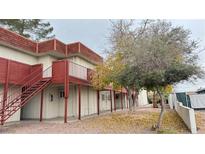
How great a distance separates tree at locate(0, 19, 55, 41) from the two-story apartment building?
838 centimetres

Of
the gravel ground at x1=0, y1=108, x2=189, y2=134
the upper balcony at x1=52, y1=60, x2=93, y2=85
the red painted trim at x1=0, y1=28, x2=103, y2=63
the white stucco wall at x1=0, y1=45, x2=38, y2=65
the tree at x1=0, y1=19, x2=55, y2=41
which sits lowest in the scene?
the gravel ground at x1=0, y1=108, x2=189, y2=134

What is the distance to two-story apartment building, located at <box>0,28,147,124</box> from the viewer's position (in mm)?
9930

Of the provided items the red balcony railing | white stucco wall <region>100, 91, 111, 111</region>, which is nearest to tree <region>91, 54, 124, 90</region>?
the red balcony railing

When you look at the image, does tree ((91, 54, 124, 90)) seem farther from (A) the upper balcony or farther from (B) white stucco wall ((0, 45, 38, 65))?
(B) white stucco wall ((0, 45, 38, 65))

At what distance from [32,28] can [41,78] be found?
12250mm

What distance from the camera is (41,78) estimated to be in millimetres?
11422

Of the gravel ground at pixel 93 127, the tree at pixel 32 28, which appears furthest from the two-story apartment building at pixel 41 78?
the tree at pixel 32 28

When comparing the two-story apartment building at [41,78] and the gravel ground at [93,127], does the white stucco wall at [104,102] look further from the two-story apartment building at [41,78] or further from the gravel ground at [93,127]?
the gravel ground at [93,127]

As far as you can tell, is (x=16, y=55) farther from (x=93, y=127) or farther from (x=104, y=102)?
(x=104, y=102)
